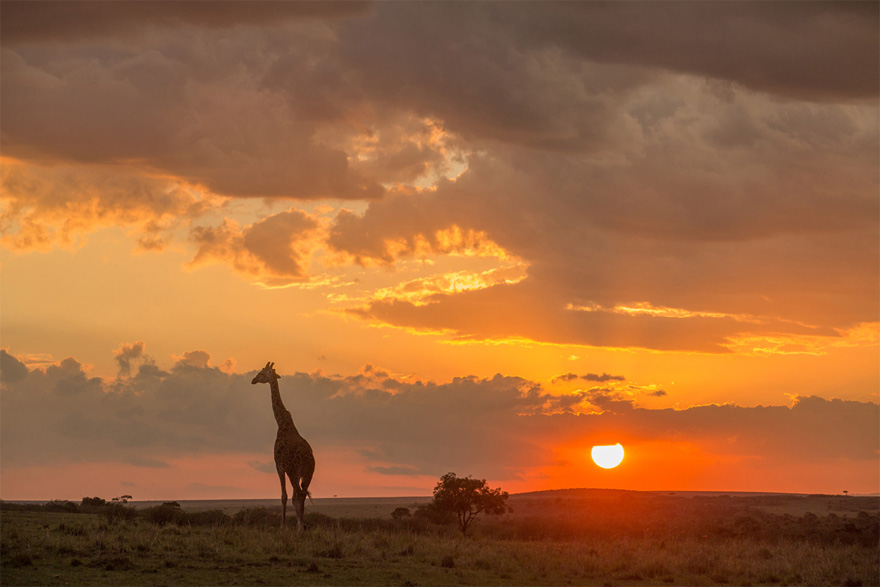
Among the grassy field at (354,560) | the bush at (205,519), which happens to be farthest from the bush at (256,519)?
the grassy field at (354,560)

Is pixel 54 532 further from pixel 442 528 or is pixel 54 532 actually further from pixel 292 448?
pixel 442 528

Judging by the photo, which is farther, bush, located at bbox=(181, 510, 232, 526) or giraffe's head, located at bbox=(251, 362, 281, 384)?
bush, located at bbox=(181, 510, 232, 526)

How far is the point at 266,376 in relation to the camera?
51.4 metres

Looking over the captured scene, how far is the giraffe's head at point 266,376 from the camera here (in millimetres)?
51375

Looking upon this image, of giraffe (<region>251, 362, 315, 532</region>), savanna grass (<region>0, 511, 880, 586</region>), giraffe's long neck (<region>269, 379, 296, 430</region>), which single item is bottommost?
savanna grass (<region>0, 511, 880, 586</region>)

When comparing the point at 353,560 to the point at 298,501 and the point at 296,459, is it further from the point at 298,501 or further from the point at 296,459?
the point at 296,459

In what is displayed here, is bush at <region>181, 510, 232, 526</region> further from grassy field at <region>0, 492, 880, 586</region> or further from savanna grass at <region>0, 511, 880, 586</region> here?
savanna grass at <region>0, 511, 880, 586</region>

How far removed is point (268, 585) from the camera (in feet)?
103

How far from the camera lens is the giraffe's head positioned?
51.4 metres

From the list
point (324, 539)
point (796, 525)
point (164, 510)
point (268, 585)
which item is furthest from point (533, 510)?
point (268, 585)

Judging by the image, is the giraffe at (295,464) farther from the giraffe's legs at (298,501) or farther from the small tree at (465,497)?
the small tree at (465,497)

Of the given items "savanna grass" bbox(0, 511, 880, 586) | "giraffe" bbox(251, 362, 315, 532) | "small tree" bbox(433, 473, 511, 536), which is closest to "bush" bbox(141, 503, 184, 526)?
"savanna grass" bbox(0, 511, 880, 586)

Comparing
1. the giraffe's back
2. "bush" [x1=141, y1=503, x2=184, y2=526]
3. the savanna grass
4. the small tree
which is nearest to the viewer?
the savanna grass

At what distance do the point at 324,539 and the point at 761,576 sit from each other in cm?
1973
